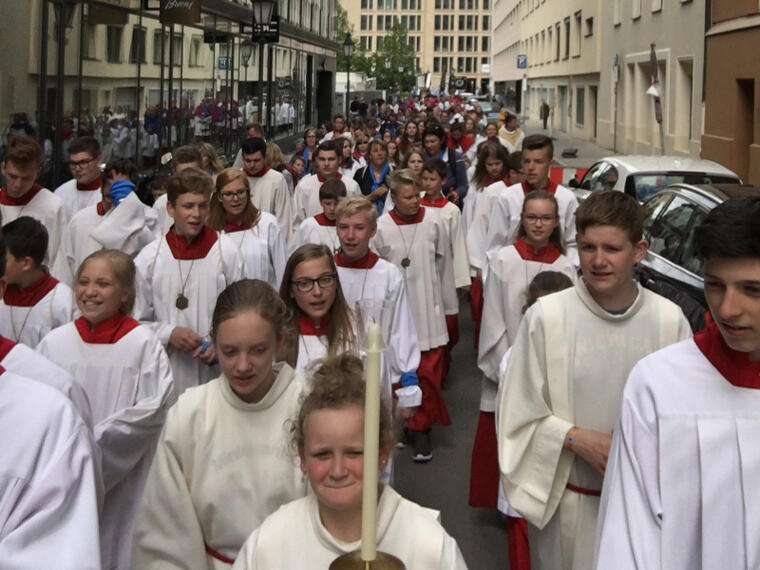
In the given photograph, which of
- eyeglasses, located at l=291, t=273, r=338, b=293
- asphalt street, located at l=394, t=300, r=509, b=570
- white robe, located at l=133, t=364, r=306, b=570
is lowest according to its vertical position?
asphalt street, located at l=394, t=300, r=509, b=570

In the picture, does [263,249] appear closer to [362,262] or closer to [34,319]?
[362,262]

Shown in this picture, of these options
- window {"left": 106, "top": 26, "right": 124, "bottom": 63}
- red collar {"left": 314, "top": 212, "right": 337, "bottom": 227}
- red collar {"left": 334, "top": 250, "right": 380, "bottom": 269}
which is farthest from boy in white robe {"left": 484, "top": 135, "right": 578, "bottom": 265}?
window {"left": 106, "top": 26, "right": 124, "bottom": 63}

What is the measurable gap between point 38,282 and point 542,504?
2.76 metres

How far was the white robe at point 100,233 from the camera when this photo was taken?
7.85m

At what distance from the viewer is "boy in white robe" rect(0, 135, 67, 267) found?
25.5ft

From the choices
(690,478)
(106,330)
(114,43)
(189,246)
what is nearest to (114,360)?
(106,330)

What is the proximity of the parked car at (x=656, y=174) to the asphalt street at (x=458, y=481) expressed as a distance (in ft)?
9.30

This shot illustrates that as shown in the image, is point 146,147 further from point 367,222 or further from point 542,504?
point 542,504

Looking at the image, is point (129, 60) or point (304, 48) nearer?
point (129, 60)

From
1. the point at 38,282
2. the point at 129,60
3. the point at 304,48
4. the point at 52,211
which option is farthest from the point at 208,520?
the point at 304,48

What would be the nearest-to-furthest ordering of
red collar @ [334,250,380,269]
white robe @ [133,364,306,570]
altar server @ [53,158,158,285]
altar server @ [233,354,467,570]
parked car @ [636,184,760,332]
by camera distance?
altar server @ [233,354,467,570] < white robe @ [133,364,306,570] < red collar @ [334,250,380,269] < altar server @ [53,158,158,285] < parked car @ [636,184,760,332]

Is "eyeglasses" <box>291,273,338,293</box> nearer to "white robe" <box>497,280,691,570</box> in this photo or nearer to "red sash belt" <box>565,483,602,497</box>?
"white robe" <box>497,280,691,570</box>

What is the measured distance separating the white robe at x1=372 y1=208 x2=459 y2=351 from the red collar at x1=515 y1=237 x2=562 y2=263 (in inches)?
72.0

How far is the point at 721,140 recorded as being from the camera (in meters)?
25.3
